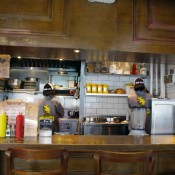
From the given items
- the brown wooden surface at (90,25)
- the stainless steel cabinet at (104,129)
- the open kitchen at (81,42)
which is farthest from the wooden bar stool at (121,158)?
the stainless steel cabinet at (104,129)

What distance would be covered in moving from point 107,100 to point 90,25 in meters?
3.92

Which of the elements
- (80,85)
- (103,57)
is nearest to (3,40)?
(103,57)

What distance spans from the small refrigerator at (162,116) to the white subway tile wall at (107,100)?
1705 millimetres

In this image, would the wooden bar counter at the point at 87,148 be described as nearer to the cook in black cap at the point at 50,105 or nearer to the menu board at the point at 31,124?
the menu board at the point at 31,124

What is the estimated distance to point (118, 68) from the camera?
616cm

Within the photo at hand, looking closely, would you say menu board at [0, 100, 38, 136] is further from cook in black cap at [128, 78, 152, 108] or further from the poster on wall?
cook in black cap at [128, 78, 152, 108]

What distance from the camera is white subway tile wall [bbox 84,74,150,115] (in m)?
6.14

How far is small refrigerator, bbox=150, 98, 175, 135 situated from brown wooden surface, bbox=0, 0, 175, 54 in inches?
81.0

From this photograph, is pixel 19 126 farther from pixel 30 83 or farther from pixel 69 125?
pixel 30 83

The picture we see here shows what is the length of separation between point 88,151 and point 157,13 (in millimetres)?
1508

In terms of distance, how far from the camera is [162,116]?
4547 mm

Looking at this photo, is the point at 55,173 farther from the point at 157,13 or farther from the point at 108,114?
the point at 108,114

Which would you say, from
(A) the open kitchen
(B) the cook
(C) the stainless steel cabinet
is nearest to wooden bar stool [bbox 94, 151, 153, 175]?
(A) the open kitchen

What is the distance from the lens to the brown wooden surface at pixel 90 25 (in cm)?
235
